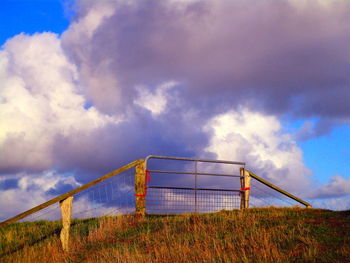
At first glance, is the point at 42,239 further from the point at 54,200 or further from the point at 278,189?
the point at 278,189

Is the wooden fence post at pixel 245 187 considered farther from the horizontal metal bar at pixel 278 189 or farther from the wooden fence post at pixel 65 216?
the wooden fence post at pixel 65 216

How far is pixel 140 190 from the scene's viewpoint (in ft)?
46.9

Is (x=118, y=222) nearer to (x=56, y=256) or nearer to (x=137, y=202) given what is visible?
(x=137, y=202)

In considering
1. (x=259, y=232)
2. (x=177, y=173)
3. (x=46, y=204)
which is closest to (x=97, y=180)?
(x=46, y=204)

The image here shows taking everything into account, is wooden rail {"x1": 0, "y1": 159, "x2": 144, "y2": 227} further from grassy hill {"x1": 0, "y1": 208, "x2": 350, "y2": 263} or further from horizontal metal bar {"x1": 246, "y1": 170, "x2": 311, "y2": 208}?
horizontal metal bar {"x1": 246, "y1": 170, "x2": 311, "y2": 208}

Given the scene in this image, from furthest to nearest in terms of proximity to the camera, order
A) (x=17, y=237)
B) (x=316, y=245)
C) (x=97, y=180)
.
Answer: (x=17, y=237) → (x=97, y=180) → (x=316, y=245)

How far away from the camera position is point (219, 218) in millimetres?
12812

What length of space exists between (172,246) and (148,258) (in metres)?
0.90

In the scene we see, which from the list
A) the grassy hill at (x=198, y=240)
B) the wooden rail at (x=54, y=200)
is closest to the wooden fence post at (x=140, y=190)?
the grassy hill at (x=198, y=240)

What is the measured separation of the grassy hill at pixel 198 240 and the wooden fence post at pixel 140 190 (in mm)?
370

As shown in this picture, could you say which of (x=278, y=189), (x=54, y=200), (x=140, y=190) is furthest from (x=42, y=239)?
(x=278, y=189)

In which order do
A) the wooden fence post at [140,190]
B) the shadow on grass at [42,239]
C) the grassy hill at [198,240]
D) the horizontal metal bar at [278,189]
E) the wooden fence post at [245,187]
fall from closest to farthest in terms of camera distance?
1. the grassy hill at [198,240]
2. the shadow on grass at [42,239]
3. the wooden fence post at [140,190]
4. the wooden fence post at [245,187]
5. the horizontal metal bar at [278,189]

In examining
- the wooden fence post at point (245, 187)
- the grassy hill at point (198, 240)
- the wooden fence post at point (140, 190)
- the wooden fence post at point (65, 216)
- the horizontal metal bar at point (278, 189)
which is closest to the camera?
the grassy hill at point (198, 240)

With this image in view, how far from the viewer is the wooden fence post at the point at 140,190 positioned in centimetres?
1421
